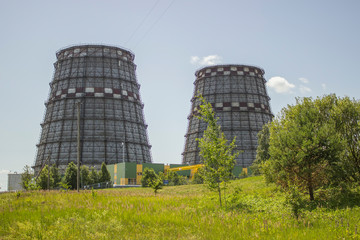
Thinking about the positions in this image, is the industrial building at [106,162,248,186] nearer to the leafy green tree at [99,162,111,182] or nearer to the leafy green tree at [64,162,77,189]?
the leafy green tree at [99,162,111,182]

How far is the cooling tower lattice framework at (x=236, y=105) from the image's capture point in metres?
86.8

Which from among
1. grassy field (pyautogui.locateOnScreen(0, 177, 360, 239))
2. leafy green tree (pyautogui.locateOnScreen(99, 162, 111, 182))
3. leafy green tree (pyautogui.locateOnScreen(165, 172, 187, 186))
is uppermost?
leafy green tree (pyautogui.locateOnScreen(99, 162, 111, 182))

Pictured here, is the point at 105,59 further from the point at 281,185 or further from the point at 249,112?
the point at 281,185

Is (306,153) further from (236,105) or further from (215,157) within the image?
(236,105)

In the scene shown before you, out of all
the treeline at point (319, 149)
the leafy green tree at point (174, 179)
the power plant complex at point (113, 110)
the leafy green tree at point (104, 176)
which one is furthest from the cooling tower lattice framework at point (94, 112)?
the treeline at point (319, 149)

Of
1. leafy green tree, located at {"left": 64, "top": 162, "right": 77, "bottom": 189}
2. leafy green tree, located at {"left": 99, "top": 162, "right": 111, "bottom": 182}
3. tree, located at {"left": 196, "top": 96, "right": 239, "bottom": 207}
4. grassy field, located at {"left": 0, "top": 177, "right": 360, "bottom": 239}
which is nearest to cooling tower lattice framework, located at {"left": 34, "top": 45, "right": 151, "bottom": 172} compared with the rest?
leafy green tree, located at {"left": 99, "top": 162, "right": 111, "bottom": 182}

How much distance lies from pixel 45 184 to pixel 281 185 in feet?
147

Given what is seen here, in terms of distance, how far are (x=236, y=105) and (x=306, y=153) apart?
226 feet

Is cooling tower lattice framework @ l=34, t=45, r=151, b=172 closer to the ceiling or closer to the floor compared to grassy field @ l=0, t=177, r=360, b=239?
closer to the ceiling

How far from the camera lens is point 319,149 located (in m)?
20.8

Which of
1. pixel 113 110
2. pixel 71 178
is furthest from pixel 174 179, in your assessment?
pixel 113 110

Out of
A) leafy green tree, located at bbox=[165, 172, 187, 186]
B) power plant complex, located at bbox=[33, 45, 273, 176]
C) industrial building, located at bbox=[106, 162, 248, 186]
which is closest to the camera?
leafy green tree, located at bbox=[165, 172, 187, 186]

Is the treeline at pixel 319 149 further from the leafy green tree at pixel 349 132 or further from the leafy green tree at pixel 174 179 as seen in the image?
the leafy green tree at pixel 174 179

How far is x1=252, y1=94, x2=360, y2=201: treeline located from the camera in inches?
818
